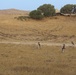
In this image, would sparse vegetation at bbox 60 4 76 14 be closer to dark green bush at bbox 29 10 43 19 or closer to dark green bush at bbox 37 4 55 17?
dark green bush at bbox 37 4 55 17

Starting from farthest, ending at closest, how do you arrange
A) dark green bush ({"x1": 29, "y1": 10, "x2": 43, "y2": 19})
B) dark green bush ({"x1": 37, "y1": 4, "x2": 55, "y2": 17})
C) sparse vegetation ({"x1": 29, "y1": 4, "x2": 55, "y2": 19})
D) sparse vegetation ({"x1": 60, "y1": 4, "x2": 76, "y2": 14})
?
sparse vegetation ({"x1": 60, "y1": 4, "x2": 76, "y2": 14}) < dark green bush ({"x1": 37, "y1": 4, "x2": 55, "y2": 17}) < sparse vegetation ({"x1": 29, "y1": 4, "x2": 55, "y2": 19}) < dark green bush ({"x1": 29, "y1": 10, "x2": 43, "y2": 19})

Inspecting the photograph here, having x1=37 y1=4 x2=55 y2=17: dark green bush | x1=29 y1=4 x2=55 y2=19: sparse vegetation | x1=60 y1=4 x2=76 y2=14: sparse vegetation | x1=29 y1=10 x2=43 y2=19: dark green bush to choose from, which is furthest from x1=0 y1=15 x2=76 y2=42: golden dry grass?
x1=60 y1=4 x2=76 y2=14: sparse vegetation

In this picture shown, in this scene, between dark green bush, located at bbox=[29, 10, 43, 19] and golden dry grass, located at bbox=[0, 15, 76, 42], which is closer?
golden dry grass, located at bbox=[0, 15, 76, 42]

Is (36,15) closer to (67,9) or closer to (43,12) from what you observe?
(43,12)

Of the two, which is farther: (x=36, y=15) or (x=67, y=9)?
(x=67, y=9)

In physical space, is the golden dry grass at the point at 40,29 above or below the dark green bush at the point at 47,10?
below

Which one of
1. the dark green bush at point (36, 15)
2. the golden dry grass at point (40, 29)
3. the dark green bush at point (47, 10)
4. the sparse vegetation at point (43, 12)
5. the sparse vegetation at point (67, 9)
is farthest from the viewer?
the sparse vegetation at point (67, 9)

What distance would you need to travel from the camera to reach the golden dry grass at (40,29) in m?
41.4

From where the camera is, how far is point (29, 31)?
44812 mm

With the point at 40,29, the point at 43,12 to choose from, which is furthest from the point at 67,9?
the point at 40,29

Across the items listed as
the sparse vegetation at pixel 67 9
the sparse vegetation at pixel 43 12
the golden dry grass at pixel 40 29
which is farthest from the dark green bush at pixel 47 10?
the sparse vegetation at pixel 67 9

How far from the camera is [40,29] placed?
4641cm

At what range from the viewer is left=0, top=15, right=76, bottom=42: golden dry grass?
41406 millimetres

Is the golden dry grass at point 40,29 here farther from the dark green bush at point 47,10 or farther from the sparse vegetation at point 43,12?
the dark green bush at point 47,10
